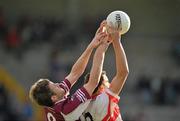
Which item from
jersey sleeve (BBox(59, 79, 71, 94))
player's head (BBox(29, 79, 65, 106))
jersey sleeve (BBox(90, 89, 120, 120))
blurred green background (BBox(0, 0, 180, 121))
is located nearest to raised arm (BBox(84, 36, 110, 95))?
jersey sleeve (BBox(90, 89, 120, 120))

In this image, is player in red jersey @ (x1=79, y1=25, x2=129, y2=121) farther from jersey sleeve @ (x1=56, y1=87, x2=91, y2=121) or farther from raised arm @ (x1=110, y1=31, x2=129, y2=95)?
jersey sleeve @ (x1=56, y1=87, x2=91, y2=121)

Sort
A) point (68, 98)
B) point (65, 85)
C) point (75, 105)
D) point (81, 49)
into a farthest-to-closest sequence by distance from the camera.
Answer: point (81, 49) → point (65, 85) → point (68, 98) → point (75, 105)

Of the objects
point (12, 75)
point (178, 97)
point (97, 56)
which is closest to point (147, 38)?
point (178, 97)

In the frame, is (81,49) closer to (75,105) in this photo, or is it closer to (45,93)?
(45,93)

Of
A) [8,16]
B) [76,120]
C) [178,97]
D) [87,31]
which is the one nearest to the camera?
[76,120]

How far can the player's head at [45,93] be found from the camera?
7.35m

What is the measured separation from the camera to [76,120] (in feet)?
24.0

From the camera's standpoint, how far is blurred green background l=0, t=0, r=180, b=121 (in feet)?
58.7

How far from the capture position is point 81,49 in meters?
19.4

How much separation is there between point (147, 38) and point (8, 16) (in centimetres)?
418

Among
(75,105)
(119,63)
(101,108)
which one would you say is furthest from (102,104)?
(119,63)

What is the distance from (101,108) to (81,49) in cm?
1199

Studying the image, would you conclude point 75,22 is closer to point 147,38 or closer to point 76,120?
point 147,38

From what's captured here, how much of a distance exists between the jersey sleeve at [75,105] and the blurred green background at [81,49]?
9505 mm
